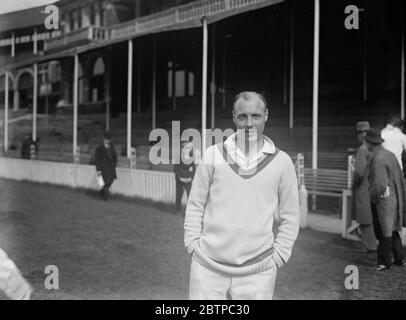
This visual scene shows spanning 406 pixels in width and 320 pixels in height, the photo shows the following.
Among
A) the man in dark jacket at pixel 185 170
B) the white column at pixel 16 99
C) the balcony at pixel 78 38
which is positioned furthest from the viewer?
the white column at pixel 16 99

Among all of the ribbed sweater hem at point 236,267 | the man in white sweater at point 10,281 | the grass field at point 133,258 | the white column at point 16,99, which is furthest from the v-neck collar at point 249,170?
the white column at point 16,99

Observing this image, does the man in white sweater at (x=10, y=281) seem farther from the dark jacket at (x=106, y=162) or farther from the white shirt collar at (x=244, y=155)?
the dark jacket at (x=106, y=162)

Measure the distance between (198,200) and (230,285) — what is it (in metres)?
0.50

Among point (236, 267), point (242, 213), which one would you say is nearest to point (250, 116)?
point (242, 213)

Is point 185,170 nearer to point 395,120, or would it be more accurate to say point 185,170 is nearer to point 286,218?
point 395,120

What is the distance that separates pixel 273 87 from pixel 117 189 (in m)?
7.20

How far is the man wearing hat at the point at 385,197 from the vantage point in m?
6.30

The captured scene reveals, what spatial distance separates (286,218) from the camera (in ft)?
9.86

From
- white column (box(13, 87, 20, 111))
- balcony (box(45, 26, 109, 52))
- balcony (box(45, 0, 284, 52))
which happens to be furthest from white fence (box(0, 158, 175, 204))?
white column (box(13, 87, 20, 111))

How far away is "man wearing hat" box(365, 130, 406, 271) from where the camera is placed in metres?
6.30

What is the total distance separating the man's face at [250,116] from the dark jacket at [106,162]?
10.2 m

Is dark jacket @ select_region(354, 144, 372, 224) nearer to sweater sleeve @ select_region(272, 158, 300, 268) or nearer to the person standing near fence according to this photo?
the person standing near fence

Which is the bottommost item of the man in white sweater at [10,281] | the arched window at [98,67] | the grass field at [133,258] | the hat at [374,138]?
the grass field at [133,258]
